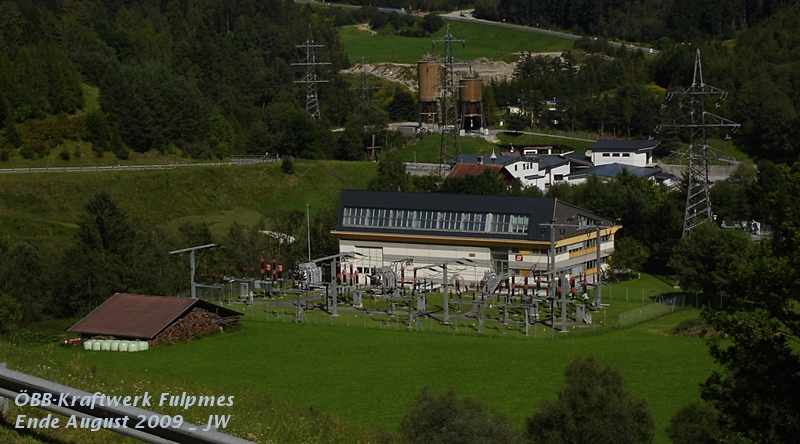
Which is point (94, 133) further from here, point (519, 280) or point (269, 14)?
point (269, 14)

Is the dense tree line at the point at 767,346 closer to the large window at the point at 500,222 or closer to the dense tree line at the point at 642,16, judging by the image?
the large window at the point at 500,222

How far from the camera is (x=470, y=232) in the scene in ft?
135

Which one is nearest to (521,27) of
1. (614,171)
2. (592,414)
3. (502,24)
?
(502,24)

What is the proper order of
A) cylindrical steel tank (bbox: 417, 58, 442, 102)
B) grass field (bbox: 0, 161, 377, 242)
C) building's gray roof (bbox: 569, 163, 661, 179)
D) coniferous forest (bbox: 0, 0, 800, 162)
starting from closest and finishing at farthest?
grass field (bbox: 0, 161, 377, 242) → building's gray roof (bbox: 569, 163, 661, 179) → coniferous forest (bbox: 0, 0, 800, 162) → cylindrical steel tank (bbox: 417, 58, 442, 102)

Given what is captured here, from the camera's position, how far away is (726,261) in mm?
35062

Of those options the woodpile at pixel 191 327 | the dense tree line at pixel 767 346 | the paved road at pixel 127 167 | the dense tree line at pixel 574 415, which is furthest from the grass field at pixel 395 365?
the paved road at pixel 127 167

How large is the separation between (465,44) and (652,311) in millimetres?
93385

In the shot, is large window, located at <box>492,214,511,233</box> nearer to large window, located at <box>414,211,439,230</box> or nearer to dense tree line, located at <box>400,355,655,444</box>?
large window, located at <box>414,211,439,230</box>

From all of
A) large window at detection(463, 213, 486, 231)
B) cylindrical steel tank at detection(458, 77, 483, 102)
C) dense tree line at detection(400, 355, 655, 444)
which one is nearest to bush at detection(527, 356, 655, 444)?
dense tree line at detection(400, 355, 655, 444)

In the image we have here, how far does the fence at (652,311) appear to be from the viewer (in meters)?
33.8

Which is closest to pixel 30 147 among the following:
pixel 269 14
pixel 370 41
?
pixel 269 14

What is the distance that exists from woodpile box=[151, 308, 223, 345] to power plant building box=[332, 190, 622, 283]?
10.7 meters

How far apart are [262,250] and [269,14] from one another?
242ft

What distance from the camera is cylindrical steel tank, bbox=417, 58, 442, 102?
8350 centimetres
